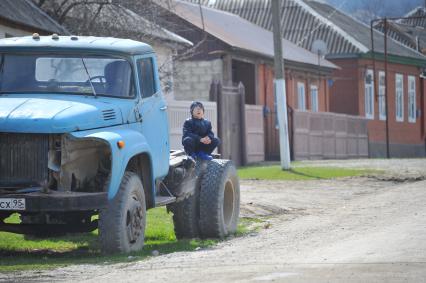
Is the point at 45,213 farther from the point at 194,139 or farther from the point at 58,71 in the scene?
the point at 194,139

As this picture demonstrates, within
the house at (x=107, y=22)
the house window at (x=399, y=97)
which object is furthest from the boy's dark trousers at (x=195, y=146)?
the house window at (x=399, y=97)

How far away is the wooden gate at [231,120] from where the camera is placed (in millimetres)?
29578

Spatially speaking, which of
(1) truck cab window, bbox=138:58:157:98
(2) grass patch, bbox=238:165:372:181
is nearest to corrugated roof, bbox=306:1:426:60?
(2) grass patch, bbox=238:165:372:181

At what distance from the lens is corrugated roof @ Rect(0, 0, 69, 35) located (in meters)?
21.1

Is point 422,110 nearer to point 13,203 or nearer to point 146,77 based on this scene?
point 146,77

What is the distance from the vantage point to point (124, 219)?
1125 cm

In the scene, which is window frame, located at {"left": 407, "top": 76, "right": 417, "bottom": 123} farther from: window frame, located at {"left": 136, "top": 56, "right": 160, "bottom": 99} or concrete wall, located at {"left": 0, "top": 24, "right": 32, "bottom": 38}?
window frame, located at {"left": 136, "top": 56, "right": 160, "bottom": 99}

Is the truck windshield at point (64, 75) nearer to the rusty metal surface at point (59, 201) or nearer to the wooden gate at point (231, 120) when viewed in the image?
the rusty metal surface at point (59, 201)

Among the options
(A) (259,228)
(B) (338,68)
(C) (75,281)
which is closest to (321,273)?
(C) (75,281)

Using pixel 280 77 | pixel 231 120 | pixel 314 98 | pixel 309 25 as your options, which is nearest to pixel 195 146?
pixel 280 77

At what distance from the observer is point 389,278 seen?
868cm

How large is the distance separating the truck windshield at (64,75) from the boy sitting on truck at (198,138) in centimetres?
170

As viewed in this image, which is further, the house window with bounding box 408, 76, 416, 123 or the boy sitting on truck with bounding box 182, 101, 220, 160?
the house window with bounding box 408, 76, 416, 123

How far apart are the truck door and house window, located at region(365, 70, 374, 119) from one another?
38.9 meters
